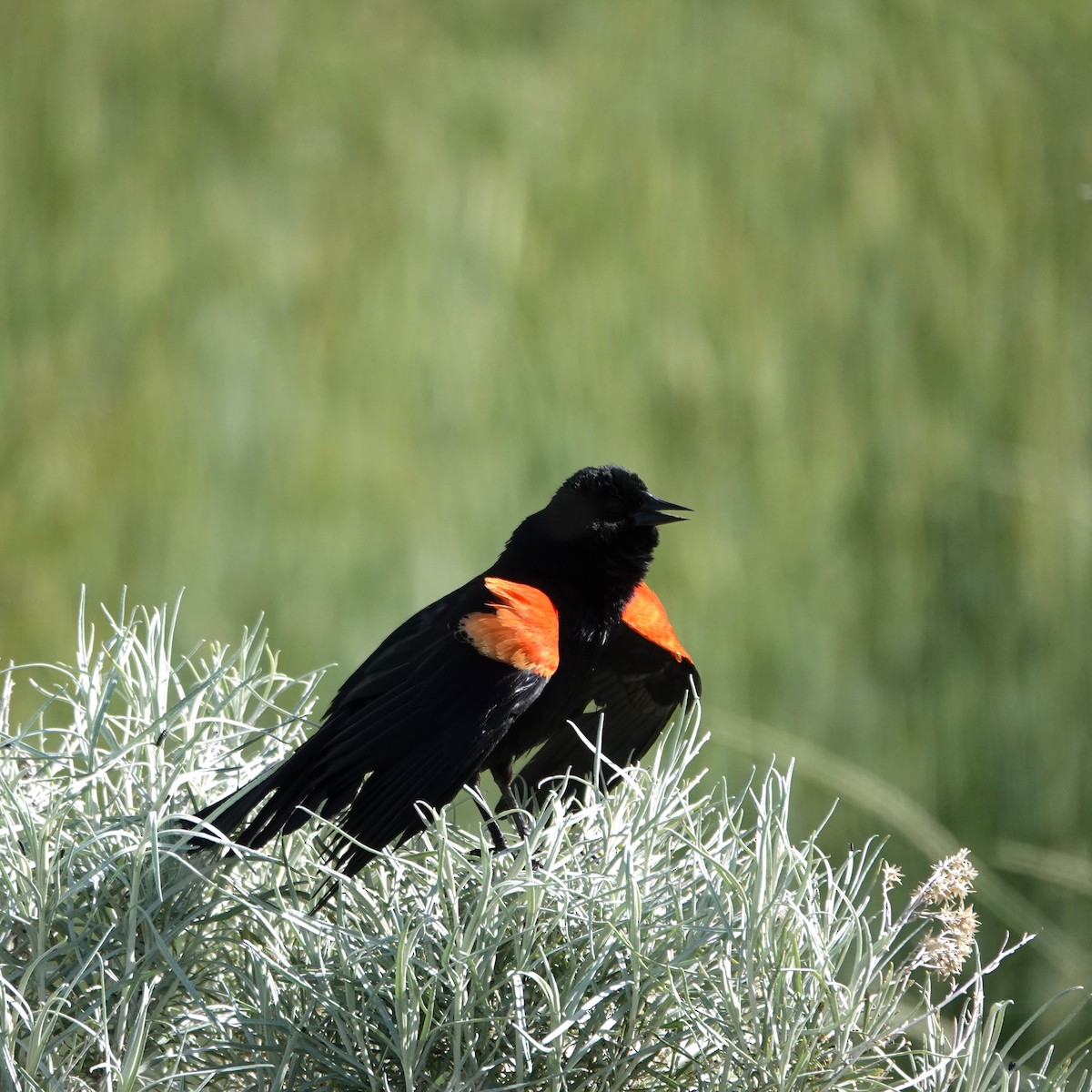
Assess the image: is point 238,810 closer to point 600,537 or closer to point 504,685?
point 504,685

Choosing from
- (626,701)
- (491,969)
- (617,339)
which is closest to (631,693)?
(626,701)

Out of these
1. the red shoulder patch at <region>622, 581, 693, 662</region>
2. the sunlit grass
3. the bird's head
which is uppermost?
the bird's head

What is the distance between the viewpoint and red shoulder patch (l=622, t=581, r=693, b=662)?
1.01 meters

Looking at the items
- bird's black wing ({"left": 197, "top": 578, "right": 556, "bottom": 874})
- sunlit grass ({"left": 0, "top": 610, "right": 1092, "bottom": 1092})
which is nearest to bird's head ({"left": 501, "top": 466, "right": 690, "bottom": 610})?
bird's black wing ({"left": 197, "top": 578, "right": 556, "bottom": 874})

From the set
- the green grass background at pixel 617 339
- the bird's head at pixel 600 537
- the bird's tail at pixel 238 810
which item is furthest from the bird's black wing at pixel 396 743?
the green grass background at pixel 617 339

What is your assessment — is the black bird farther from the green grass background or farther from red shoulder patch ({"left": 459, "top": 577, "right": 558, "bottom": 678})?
the green grass background

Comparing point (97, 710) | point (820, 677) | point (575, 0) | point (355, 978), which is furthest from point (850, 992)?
point (575, 0)

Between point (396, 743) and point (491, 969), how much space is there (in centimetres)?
20

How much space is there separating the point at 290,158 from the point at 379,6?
29 cm

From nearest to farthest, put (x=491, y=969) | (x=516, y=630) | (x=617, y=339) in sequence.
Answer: (x=491, y=969)
(x=516, y=630)
(x=617, y=339)

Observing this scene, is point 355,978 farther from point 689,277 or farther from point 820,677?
point 689,277

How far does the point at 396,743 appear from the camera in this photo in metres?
0.78

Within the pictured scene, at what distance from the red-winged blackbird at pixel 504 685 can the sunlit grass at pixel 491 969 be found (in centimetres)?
5

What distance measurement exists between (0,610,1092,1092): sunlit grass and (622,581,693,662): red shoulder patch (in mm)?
304
